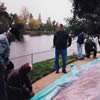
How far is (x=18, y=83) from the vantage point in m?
8.01

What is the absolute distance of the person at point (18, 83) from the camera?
7.91 m

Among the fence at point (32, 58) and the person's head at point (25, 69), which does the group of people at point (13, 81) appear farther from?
the fence at point (32, 58)

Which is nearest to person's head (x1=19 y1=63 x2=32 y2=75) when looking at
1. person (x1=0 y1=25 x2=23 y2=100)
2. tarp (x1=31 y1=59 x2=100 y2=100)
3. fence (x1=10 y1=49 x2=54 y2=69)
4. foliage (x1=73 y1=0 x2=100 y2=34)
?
person (x1=0 y1=25 x2=23 y2=100)

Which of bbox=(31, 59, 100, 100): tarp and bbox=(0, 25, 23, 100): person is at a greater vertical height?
bbox=(0, 25, 23, 100): person

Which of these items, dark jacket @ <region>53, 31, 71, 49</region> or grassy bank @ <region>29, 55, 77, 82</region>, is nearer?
grassy bank @ <region>29, 55, 77, 82</region>

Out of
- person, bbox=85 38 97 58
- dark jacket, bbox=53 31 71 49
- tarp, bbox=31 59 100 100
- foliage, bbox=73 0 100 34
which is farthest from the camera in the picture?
foliage, bbox=73 0 100 34

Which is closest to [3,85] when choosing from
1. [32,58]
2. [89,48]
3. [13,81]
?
[13,81]

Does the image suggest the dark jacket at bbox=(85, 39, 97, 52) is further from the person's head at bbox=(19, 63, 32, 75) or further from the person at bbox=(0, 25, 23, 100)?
the person at bbox=(0, 25, 23, 100)

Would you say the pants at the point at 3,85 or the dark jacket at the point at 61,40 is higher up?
the dark jacket at the point at 61,40

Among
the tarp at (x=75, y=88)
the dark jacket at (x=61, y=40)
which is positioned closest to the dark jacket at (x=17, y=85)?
the tarp at (x=75, y=88)

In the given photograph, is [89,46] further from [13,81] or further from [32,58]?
[13,81]

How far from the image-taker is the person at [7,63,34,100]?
791 cm

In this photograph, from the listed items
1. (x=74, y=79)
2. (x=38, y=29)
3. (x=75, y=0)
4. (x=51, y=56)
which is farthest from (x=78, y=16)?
(x=74, y=79)

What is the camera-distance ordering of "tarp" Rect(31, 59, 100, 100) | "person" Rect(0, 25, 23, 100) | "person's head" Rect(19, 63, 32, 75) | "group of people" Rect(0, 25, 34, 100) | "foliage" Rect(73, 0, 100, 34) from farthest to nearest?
"foliage" Rect(73, 0, 100, 34) < "person's head" Rect(19, 63, 32, 75) < "group of people" Rect(0, 25, 34, 100) < "person" Rect(0, 25, 23, 100) < "tarp" Rect(31, 59, 100, 100)
